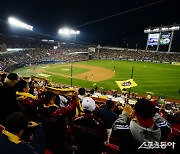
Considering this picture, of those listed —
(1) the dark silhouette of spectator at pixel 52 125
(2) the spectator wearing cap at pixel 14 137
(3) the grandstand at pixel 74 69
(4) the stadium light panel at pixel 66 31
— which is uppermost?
(4) the stadium light panel at pixel 66 31

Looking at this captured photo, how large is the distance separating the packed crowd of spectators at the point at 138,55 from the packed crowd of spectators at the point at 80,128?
75.9 meters

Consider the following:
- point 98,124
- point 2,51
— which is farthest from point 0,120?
point 2,51

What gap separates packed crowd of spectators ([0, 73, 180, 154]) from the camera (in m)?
2.92

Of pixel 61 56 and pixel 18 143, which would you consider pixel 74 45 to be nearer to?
pixel 61 56

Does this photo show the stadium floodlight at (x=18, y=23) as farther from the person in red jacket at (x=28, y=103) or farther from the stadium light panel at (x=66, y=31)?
the person in red jacket at (x=28, y=103)

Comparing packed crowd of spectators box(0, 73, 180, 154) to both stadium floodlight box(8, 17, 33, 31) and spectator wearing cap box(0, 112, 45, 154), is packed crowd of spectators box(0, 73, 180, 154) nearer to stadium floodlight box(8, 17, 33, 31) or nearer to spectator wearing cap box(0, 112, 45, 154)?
spectator wearing cap box(0, 112, 45, 154)

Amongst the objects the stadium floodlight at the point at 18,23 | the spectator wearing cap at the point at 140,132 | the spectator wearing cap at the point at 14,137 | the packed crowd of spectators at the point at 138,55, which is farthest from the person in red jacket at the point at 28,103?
the packed crowd of spectators at the point at 138,55

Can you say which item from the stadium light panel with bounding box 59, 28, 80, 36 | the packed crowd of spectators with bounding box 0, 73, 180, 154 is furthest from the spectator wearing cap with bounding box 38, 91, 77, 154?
the stadium light panel with bounding box 59, 28, 80, 36

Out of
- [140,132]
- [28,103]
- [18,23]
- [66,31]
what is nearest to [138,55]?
[66,31]

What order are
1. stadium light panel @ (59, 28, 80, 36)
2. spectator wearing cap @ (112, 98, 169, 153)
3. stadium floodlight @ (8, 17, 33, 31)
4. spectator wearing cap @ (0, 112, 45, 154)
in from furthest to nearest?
stadium light panel @ (59, 28, 80, 36), stadium floodlight @ (8, 17, 33, 31), spectator wearing cap @ (112, 98, 169, 153), spectator wearing cap @ (0, 112, 45, 154)

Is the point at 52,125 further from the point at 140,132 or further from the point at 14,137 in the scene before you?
the point at 140,132

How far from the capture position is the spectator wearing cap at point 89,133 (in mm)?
3746

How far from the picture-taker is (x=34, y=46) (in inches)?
3135

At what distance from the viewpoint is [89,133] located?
379cm
